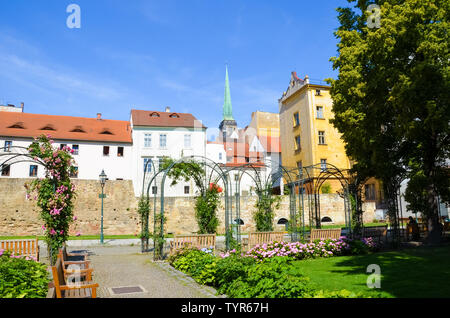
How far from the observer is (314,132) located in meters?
34.2

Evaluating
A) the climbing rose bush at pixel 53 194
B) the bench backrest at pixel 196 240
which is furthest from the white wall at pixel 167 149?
the climbing rose bush at pixel 53 194

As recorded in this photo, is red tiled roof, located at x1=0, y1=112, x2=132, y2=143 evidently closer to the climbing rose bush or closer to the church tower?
the climbing rose bush

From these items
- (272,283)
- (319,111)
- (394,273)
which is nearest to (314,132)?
(319,111)

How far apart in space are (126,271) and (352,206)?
1164 cm

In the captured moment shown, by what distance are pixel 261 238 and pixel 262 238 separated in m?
0.04

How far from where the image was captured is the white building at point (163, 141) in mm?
39656

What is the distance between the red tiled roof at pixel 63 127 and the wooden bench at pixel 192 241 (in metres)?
29.3

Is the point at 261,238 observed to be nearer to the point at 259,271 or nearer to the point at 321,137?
the point at 259,271

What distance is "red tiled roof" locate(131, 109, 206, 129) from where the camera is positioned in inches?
1619

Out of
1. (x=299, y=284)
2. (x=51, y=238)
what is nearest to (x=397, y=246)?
(x=299, y=284)

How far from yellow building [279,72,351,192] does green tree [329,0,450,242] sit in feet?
53.6

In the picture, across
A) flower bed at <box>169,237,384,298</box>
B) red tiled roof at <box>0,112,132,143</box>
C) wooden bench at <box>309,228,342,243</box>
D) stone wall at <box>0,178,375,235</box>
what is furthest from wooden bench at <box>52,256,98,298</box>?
red tiled roof at <box>0,112,132,143</box>
